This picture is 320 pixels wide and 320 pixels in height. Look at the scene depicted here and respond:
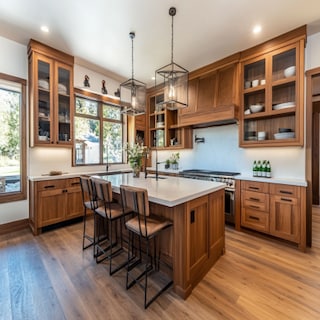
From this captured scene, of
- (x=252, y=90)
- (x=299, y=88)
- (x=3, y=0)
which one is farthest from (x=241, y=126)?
(x=3, y=0)

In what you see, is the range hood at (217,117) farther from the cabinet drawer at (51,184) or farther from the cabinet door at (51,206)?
the cabinet door at (51,206)

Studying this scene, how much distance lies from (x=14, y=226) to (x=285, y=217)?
454cm

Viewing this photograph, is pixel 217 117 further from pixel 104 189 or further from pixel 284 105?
pixel 104 189

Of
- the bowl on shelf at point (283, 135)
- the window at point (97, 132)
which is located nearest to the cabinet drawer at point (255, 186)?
the bowl on shelf at point (283, 135)

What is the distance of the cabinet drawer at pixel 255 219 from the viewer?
3.03 meters

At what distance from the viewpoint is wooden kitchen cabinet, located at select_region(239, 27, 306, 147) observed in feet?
9.46

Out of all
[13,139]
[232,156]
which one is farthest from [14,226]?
[232,156]

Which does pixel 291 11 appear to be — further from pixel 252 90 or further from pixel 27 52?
pixel 27 52

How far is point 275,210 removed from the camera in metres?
2.93

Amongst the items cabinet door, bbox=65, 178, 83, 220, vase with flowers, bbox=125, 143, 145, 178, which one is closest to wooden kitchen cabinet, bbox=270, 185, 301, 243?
vase with flowers, bbox=125, 143, 145, 178

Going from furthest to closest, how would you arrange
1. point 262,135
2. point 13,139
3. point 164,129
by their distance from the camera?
point 164,129
point 13,139
point 262,135

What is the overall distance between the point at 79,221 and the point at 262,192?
3.50 meters

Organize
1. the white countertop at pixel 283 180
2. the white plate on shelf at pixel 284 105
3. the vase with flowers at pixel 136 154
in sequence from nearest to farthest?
the white countertop at pixel 283 180, the white plate on shelf at pixel 284 105, the vase with flowers at pixel 136 154

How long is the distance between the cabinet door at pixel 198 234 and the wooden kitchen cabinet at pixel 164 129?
8.96 ft
